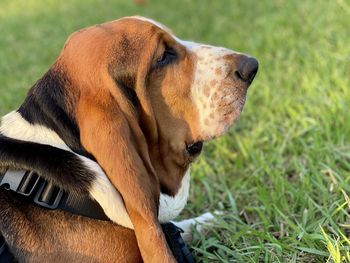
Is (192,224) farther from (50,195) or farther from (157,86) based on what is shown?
(50,195)

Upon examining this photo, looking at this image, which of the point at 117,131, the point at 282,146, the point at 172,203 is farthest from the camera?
the point at 282,146

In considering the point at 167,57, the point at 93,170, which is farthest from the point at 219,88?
the point at 93,170

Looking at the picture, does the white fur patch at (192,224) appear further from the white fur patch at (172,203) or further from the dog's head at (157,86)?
the dog's head at (157,86)

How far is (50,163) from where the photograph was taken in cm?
251

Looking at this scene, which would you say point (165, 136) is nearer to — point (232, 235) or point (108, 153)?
point (108, 153)

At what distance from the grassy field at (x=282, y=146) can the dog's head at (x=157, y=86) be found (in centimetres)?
69

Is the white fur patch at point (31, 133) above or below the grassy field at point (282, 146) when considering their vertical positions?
above

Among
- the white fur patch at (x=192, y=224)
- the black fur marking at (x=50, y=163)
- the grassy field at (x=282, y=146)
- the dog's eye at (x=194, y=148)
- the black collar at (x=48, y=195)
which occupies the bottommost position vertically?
the white fur patch at (x=192, y=224)

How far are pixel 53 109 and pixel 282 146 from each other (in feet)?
7.09

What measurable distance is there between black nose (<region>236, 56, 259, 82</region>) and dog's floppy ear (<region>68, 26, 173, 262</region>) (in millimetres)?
529

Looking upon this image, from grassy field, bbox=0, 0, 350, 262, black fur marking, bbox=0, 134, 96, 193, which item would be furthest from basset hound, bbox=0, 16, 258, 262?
grassy field, bbox=0, 0, 350, 262

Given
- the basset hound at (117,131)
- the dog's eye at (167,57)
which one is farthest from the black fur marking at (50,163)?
the dog's eye at (167,57)

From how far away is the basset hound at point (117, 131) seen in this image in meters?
2.46

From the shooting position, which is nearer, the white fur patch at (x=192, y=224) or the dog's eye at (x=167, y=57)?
the dog's eye at (x=167, y=57)
